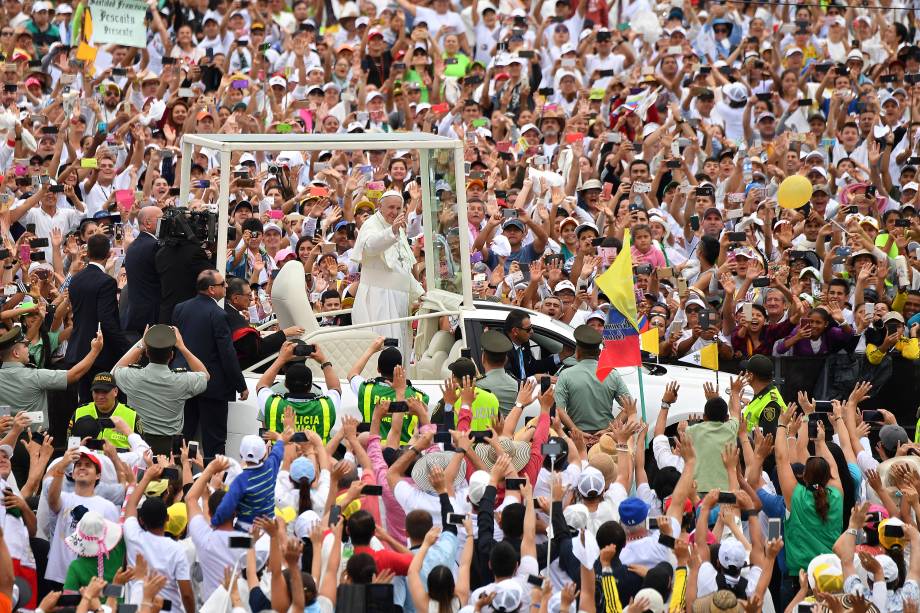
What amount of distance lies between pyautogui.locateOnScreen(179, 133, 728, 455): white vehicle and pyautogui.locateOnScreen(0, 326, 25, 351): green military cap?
4.52 ft

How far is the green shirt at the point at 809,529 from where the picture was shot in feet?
33.7

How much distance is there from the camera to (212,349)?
1205 centimetres

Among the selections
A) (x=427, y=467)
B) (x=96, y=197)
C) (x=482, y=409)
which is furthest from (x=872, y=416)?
(x=96, y=197)

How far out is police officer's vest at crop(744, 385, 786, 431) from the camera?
40.0ft

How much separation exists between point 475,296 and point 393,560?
5913 mm

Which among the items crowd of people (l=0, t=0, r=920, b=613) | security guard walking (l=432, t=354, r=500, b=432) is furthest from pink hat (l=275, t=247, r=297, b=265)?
security guard walking (l=432, t=354, r=500, b=432)

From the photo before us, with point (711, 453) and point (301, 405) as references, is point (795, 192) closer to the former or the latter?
point (711, 453)

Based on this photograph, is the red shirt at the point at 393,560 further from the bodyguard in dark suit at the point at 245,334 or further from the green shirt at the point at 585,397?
the bodyguard in dark suit at the point at 245,334

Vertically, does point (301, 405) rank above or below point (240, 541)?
below

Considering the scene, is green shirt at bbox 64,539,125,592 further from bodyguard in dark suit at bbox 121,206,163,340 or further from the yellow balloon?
the yellow balloon

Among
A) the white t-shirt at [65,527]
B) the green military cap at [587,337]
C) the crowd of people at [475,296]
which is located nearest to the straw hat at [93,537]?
the crowd of people at [475,296]

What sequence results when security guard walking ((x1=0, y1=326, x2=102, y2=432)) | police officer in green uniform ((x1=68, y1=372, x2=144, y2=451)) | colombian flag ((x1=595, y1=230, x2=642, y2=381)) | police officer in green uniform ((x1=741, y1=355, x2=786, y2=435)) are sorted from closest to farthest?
police officer in green uniform ((x1=68, y1=372, x2=144, y2=451)) < security guard walking ((x1=0, y1=326, x2=102, y2=432)) < police officer in green uniform ((x1=741, y1=355, x2=786, y2=435)) < colombian flag ((x1=595, y1=230, x2=642, y2=381))

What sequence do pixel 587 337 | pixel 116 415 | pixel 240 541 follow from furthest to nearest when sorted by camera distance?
pixel 587 337 → pixel 116 415 → pixel 240 541

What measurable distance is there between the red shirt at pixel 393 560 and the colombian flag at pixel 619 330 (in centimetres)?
351
